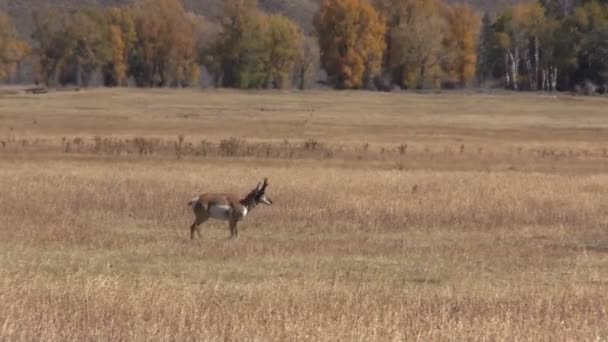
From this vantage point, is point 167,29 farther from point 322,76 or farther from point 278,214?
point 278,214

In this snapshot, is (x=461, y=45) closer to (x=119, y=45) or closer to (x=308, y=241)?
(x=119, y=45)

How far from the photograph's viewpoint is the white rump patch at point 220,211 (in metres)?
18.8

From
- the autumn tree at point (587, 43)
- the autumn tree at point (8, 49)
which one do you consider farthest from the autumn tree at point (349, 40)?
the autumn tree at point (8, 49)

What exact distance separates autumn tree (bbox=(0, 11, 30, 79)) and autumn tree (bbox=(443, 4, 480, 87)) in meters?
47.3

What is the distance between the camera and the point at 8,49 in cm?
13112

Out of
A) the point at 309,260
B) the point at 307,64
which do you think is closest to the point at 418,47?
the point at 307,64

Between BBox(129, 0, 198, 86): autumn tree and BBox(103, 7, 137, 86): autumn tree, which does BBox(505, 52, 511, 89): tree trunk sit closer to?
BBox(129, 0, 198, 86): autumn tree

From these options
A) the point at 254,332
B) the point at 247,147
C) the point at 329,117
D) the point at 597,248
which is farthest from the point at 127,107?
the point at 254,332

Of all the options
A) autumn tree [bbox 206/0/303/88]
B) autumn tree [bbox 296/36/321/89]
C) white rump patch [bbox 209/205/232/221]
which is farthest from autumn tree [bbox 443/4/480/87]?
white rump patch [bbox 209/205/232/221]

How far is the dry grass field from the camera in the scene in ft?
36.6

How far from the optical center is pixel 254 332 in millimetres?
10492

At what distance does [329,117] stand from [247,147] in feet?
87.6

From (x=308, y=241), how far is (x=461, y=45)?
362ft

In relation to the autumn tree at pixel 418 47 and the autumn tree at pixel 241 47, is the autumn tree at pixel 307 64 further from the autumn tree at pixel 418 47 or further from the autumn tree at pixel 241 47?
the autumn tree at pixel 418 47
